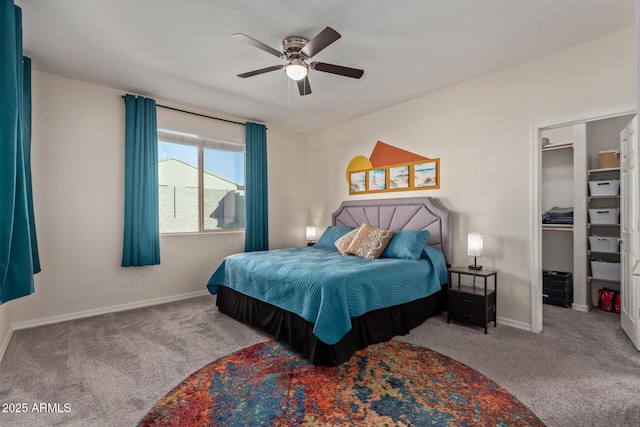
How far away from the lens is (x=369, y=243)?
3.61 meters

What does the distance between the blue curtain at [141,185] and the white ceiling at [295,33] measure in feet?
1.02

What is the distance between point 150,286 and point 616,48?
5.48 meters

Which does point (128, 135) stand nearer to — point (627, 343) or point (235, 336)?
point (235, 336)

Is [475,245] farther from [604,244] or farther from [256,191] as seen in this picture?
[256,191]

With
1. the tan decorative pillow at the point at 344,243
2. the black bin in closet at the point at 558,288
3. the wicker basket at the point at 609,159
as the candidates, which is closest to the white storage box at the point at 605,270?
the black bin in closet at the point at 558,288

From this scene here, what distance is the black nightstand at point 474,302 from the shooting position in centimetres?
307

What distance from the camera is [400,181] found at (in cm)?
438

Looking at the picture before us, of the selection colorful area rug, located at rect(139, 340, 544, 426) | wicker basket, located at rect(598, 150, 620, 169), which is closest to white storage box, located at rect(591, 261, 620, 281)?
wicker basket, located at rect(598, 150, 620, 169)

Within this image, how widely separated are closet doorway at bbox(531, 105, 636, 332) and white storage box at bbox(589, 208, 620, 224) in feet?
0.21

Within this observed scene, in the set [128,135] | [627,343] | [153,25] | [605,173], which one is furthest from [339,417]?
[605,173]

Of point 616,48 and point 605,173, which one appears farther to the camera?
point 605,173

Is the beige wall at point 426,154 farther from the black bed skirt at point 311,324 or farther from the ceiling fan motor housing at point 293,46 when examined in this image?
the ceiling fan motor housing at point 293,46

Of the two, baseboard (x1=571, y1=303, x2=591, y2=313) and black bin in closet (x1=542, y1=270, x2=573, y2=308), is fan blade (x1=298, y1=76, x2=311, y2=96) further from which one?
baseboard (x1=571, y1=303, x2=591, y2=313)

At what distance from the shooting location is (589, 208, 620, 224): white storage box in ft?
12.1
